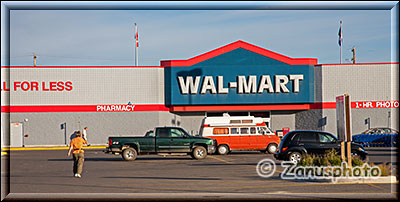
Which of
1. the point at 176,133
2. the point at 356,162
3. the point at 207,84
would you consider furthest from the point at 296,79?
the point at 356,162

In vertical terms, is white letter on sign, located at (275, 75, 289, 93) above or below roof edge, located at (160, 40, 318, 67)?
below

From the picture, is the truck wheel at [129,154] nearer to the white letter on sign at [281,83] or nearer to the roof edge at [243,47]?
the roof edge at [243,47]

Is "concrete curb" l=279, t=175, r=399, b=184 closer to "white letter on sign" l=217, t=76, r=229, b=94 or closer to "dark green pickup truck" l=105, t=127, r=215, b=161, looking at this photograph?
"dark green pickup truck" l=105, t=127, r=215, b=161

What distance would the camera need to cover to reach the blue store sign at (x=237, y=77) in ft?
157

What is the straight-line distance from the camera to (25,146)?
47375 millimetres

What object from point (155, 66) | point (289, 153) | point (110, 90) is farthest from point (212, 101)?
point (289, 153)

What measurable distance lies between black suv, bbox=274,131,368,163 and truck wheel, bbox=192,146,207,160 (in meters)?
5.86

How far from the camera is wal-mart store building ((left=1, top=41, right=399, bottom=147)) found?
47.5 m

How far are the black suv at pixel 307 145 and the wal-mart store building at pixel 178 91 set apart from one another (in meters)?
23.9

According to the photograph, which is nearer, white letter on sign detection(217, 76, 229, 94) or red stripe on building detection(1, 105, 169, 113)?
red stripe on building detection(1, 105, 169, 113)

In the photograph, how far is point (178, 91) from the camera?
47.9 m

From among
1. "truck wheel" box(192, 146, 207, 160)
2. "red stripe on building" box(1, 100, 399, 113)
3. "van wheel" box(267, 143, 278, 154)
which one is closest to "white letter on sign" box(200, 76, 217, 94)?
"red stripe on building" box(1, 100, 399, 113)

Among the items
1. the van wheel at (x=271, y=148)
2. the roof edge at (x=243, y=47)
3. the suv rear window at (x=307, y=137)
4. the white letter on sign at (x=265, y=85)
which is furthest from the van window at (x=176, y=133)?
the white letter on sign at (x=265, y=85)

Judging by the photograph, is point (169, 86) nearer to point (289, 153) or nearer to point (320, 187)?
point (289, 153)
